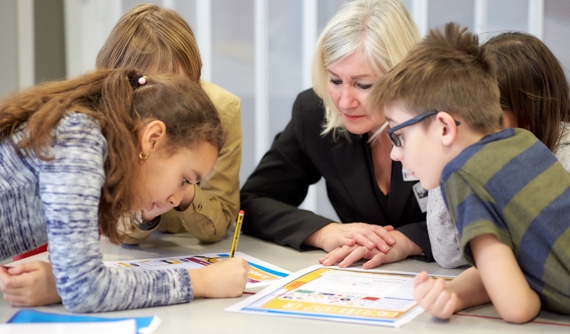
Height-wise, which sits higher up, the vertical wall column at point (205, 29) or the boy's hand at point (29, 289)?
the vertical wall column at point (205, 29)

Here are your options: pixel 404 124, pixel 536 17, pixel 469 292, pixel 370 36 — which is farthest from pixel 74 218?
pixel 536 17

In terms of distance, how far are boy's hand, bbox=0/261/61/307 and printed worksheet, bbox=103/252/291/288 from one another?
0.55ft

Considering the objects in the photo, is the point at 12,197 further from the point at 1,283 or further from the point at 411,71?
the point at 411,71

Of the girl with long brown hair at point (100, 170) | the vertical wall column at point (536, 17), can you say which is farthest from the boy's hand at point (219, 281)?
the vertical wall column at point (536, 17)

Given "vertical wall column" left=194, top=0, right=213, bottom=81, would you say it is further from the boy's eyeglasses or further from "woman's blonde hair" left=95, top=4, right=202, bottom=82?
the boy's eyeglasses

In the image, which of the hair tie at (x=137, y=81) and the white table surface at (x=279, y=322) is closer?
the white table surface at (x=279, y=322)

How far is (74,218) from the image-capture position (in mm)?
1143

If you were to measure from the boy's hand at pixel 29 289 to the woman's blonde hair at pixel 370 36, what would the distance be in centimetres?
86

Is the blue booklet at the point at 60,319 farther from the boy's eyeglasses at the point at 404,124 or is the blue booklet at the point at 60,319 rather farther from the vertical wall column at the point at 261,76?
the vertical wall column at the point at 261,76

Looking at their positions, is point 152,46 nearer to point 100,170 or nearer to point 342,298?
point 100,170

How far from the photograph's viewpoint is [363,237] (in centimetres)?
159

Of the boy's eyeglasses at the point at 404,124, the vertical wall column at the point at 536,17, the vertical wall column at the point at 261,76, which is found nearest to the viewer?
the boy's eyeglasses at the point at 404,124

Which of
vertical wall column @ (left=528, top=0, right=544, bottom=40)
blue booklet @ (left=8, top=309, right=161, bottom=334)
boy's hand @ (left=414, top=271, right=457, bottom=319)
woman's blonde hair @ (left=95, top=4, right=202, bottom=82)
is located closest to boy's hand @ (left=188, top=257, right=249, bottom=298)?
blue booklet @ (left=8, top=309, right=161, bottom=334)

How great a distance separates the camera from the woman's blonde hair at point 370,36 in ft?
5.63
